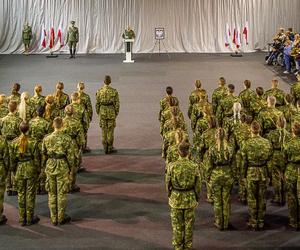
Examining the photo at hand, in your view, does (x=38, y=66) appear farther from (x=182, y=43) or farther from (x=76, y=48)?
(x=182, y=43)

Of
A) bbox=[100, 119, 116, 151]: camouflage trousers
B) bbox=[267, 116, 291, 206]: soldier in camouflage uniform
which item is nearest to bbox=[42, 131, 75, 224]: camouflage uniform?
bbox=[267, 116, 291, 206]: soldier in camouflage uniform

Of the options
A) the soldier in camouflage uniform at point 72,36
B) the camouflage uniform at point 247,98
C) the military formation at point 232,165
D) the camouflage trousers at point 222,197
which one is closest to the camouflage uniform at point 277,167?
the military formation at point 232,165

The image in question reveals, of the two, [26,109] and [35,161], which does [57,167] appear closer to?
[35,161]

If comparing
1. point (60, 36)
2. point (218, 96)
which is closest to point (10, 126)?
point (218, 96)

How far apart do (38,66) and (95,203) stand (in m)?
14.7

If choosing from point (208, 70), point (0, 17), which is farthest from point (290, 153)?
point (0, 17)

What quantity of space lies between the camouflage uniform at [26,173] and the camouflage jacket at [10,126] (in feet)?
2.92

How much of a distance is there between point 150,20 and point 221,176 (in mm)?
21037

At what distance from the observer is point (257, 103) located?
1102 centimetres

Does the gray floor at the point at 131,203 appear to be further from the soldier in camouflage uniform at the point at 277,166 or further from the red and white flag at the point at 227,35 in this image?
the red and white flag at the point at 227,35

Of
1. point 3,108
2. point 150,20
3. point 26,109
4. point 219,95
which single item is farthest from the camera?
point 150,20

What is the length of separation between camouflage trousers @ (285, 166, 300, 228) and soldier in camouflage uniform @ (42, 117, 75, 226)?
10.5ft

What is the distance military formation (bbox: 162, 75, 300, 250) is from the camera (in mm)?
7184

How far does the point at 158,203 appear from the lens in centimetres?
930
